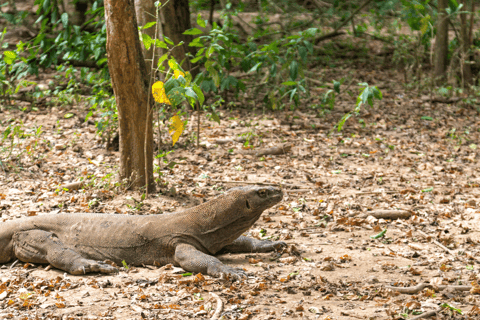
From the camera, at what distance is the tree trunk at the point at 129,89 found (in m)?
4.80

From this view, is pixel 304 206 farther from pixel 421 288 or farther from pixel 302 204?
pixel 421 288

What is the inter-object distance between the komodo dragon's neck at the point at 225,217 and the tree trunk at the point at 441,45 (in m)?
8.12

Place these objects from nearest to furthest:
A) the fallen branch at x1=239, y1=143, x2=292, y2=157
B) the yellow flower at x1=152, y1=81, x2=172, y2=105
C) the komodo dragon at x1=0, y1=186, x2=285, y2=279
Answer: the komodo dragon at x1=0, y1=186, x2=285, y2=279 → the yellow flower at x1=152, y1=81, x2=172, y2=105 → the fallen branch at x1=239, y1=143, x2=292, y2=157

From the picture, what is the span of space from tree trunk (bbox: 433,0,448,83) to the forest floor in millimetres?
1328

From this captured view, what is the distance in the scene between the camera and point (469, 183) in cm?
598

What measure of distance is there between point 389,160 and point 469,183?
1210mm

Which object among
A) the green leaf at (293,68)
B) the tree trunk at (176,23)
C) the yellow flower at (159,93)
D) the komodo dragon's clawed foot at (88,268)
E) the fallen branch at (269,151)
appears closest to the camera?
the komodo dragon's clawed foot at (88,268)

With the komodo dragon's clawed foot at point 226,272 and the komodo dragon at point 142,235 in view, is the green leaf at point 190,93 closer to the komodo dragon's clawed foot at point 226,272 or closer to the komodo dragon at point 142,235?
the komodo dragon at point 142,235

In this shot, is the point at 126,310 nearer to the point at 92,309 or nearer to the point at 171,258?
the point at 92,309

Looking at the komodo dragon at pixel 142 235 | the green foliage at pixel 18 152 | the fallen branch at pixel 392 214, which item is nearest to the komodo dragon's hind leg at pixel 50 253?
the komodo dragon at pixel 142 235

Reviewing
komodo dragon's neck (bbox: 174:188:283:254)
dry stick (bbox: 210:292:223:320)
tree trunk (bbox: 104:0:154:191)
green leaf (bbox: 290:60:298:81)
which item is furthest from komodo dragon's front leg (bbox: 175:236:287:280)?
green leaf (bbox: 290:60:298:81)

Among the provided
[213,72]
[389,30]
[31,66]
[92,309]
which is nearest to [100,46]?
[31,66]

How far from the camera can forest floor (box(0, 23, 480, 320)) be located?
317 cm

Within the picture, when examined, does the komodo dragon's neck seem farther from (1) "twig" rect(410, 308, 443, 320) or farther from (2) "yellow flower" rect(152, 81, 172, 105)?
(1) "twig" rect(410, 308, 443, 320)
